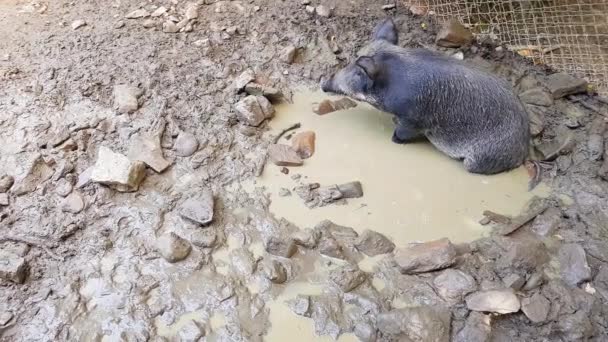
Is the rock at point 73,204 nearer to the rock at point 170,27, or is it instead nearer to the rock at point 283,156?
the rock at point 283,156

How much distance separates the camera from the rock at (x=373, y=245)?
271 centimetres

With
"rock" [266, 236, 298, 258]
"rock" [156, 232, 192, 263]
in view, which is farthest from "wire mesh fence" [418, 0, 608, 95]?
"rock" [156, 232, 192, 263]

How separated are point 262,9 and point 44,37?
1.62 metres

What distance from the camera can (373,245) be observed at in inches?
107

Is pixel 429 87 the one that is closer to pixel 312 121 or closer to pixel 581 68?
pixel 312 121

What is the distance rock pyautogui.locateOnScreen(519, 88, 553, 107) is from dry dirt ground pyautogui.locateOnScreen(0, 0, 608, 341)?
0.20 ft

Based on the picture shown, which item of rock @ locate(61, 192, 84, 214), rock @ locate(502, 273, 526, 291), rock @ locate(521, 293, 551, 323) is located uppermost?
rock @ locate(61, 192, 84, 214)

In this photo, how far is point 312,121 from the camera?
11.2 feet

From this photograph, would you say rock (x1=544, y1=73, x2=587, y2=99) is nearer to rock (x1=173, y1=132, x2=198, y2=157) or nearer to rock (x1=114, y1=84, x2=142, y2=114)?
rock (x1=173, y1=132, x2=198, y2=157)

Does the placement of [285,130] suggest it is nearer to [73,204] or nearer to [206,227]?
[206,227]

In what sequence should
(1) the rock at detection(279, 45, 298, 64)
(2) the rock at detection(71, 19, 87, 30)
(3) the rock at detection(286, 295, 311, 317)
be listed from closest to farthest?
(3) the rock at detection(286, 295, 311, 317) → (1) the rock at detection(279, 45, 298, 64) → (2) the rock at detection(71, 19, 87, 30)

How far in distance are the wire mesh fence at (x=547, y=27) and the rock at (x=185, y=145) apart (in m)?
2.20

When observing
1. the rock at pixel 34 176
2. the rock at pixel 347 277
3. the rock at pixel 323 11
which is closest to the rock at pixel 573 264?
the rock at pixel 347 277

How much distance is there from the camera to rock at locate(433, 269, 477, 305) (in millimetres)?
2520
